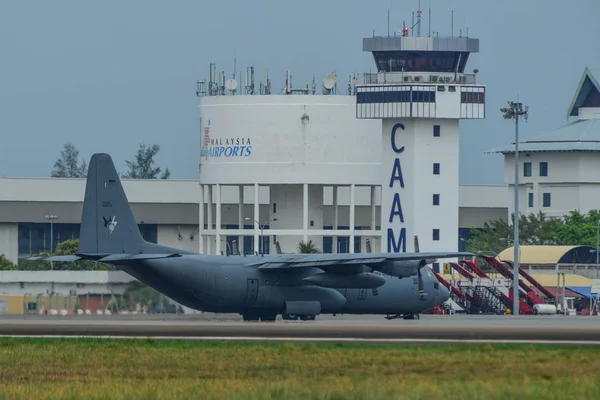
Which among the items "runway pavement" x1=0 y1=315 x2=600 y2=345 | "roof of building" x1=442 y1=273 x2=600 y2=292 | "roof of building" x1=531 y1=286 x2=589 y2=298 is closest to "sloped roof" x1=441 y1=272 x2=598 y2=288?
"roof of building" x1=442 y1=273 x2=600 y2=292

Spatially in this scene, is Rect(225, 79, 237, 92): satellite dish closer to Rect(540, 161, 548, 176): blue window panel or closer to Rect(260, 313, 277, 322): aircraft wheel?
Rect(540, 161, 548, 176): blue window panel

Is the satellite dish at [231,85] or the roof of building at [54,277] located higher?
the satellite dish at [231,85]

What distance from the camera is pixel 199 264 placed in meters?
67.1

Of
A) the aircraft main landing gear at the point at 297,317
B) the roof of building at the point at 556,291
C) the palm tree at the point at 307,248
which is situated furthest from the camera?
the palm tree at the point at 307,248

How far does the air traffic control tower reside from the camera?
4801 inches

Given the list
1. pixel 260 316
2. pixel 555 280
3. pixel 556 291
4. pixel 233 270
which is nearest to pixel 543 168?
pixel 555 280

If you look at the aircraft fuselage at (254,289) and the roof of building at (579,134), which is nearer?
the aircraft fuselage at (254,289)

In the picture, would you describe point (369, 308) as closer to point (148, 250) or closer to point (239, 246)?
point (148, 250)

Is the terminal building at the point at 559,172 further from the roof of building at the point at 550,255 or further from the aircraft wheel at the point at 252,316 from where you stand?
the aircraft wheel at the point at 252,316

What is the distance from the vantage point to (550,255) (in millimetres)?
123000

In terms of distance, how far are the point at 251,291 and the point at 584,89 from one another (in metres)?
122

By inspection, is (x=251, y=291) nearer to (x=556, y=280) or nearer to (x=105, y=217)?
(x=105, y=217)

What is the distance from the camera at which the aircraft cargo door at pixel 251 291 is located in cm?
6875

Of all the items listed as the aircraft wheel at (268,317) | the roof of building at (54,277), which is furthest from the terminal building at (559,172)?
the aircraft wheel at (268,317)
